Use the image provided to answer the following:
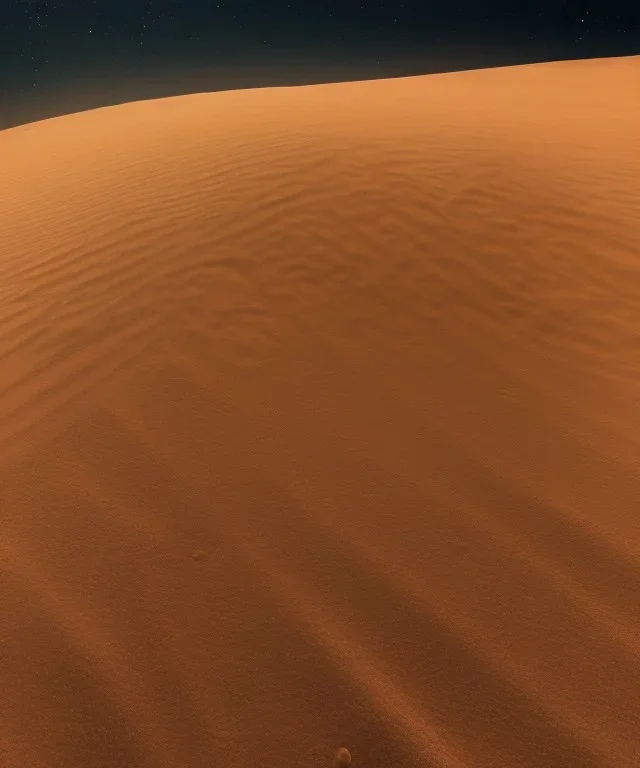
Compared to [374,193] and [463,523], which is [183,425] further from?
[374,193]

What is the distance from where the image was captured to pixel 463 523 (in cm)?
222

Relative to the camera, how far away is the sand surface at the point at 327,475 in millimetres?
1667

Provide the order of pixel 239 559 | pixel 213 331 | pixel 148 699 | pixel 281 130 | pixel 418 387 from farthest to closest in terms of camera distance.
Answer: pixel 281 130, pixel 213 331, pixel 418 387, pixel 239 559, pixel 148 699

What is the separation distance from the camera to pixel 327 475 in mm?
2471

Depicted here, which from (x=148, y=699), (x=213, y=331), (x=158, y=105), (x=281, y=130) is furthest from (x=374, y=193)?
(x=158, y=105)

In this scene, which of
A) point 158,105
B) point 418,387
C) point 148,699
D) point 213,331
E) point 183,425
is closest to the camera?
point 148,699

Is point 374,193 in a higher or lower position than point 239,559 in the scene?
higher

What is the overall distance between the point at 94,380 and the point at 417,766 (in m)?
2.54

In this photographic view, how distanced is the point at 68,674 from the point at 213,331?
7.06ft

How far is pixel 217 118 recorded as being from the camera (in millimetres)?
8594

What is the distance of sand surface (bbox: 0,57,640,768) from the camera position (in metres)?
1.67

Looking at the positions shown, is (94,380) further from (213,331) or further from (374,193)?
(374,193)

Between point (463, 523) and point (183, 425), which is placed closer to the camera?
point (463, 523)

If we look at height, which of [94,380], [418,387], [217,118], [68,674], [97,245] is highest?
[217,118]
